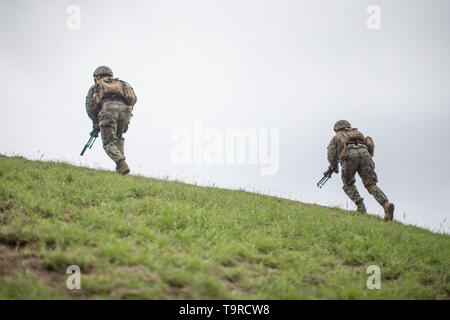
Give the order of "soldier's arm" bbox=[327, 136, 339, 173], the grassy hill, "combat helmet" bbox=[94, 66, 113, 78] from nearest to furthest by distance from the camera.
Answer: the grassy hill, "combat helmet" bbox=[94, 66, 113, 78], "soldier's arm" bbox=[327, 136, 339, 173]

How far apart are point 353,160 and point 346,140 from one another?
0.72 m

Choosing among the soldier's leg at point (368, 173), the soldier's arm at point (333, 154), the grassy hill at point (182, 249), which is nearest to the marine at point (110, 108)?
the grassy hill at point (182, 249)

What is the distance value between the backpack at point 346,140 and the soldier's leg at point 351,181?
0.30m

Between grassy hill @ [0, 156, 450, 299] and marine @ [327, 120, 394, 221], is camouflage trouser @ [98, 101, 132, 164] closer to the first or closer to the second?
grassy hill @ [0, 156, 450, 299]

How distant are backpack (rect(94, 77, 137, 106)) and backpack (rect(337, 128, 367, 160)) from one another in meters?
7.21

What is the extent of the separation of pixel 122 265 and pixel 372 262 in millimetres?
4301

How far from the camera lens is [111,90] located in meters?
10.2

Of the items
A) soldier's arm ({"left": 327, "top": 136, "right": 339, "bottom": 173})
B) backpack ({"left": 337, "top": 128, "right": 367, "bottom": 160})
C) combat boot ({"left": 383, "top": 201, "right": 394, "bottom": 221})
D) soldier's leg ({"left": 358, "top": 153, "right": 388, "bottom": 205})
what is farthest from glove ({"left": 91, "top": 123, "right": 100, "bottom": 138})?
combat boot ({"left": 383, "top": 201, "right": 394, "bottom": 221})

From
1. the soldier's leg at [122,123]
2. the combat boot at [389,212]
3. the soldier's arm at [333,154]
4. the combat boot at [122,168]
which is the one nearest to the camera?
the combat boot at [389,212]

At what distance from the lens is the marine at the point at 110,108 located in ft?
33.1

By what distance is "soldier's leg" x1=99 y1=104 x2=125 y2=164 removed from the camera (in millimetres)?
10066

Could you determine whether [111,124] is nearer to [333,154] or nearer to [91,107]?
[91,107]

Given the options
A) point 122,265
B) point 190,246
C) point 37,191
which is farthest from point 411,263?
point 37,191

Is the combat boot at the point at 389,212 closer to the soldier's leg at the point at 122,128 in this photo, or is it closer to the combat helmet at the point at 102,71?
the soldier's leg at the point at 122,128
